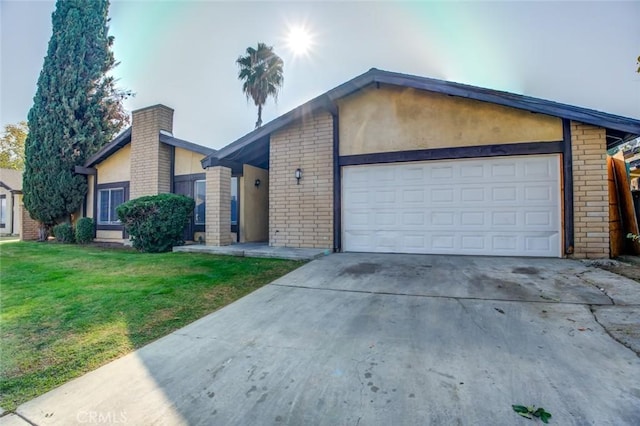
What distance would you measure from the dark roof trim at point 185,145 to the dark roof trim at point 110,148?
196 centimetres

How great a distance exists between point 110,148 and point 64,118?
3.22 m

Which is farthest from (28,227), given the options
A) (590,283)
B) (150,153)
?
(590,283)

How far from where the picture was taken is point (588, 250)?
618 cm

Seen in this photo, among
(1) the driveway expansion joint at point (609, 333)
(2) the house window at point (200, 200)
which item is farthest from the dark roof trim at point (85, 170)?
(1) the driveway expansion joint at point (609, 333)

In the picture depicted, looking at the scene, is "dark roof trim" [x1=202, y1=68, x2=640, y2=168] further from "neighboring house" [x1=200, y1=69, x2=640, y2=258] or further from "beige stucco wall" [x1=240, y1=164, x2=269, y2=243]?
"beige stucco wall" [x1=240, y1=164, x2=269, y2=243]

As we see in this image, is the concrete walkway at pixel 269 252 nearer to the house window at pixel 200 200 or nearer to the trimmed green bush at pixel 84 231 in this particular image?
the house window at pixel 200 200

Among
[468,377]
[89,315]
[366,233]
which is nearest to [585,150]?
[366,233]

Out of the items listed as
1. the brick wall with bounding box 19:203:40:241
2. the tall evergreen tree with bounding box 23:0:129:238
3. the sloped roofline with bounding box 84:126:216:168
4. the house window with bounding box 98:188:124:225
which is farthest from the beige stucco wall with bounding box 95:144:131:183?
the brick wall with bounding box 19:203:40:241

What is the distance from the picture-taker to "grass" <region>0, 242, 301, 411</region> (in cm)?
262

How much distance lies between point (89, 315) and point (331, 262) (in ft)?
13.2

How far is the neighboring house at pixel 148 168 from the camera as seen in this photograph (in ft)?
37.7

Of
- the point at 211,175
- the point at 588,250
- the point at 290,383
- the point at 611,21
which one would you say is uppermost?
the point at 611,21

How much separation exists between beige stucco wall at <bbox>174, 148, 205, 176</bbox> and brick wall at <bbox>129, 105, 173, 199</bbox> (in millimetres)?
354

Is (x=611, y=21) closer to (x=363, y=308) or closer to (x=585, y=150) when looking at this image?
(x=585, y=150)
